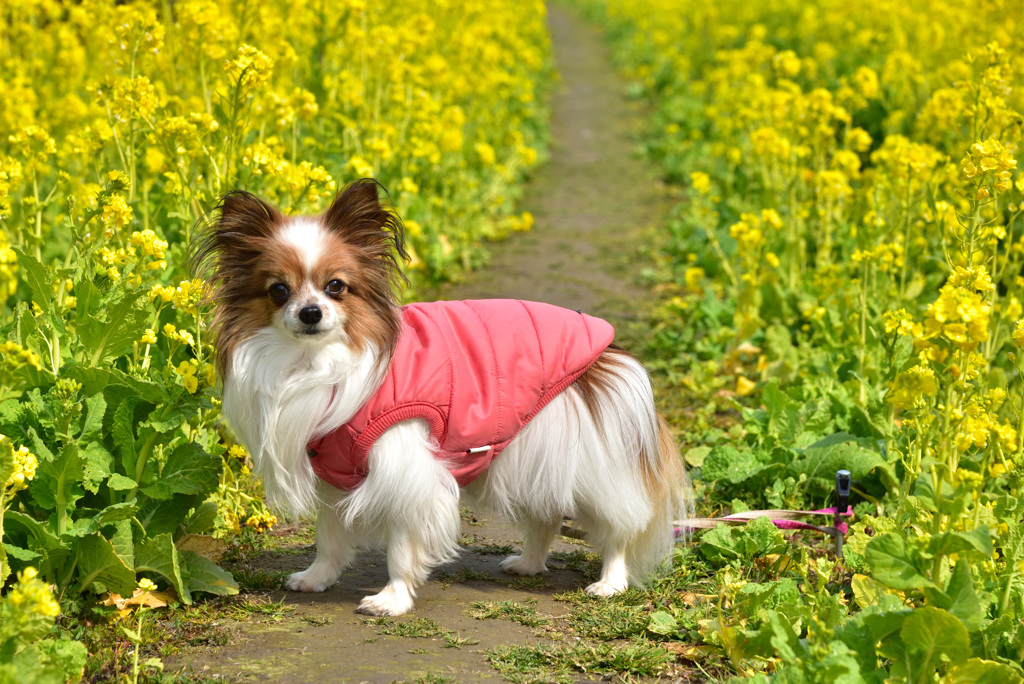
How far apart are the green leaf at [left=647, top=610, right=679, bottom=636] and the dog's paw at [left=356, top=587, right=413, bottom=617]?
2.59 feet

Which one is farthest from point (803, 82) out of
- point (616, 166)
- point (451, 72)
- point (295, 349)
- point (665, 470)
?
point (295, 349)

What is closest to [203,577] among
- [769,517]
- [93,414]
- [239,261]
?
[93,414]

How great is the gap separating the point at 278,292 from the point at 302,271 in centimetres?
10

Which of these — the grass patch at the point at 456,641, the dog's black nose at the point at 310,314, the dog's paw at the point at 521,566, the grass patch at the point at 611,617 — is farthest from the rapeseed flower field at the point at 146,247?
the grass patch at the point at 611,617

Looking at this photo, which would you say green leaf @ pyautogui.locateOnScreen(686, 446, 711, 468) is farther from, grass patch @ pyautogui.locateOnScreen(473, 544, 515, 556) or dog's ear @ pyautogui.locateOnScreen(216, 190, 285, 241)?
dog's ear @ pyautogui.locateOnScreen(216, 190, 285, 241)

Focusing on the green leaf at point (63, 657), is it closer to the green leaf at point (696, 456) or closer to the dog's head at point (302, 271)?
the dog's head at point (302, 271)

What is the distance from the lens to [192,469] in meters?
3.09

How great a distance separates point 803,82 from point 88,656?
9.96m

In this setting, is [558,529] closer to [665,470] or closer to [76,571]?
[665,470]

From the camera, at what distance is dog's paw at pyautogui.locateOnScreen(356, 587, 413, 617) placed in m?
3.22

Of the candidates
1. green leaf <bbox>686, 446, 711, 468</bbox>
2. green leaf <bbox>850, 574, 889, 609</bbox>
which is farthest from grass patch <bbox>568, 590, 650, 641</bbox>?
green leaf <bbox>686, 446, 711, 468</bbox>

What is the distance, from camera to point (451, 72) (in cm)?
806

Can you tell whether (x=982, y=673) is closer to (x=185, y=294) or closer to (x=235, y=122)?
(x=185, y=294)

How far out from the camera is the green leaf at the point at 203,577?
125 inches
